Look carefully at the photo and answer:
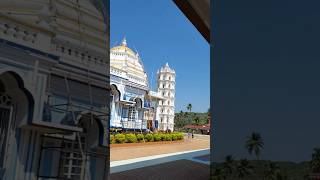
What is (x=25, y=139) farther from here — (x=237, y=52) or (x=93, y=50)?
(x=237, y=52)

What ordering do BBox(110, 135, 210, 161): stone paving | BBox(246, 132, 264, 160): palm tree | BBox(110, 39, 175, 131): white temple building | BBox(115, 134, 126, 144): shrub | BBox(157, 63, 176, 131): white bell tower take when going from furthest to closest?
1. BBox(157, 63, 176, 131): white bell tower
2. BBox(110, 39, 175, 131): white temple building
3. BBox(115, 134, 126, 144): shrub
4. BBox(110, 135, 210, 161): stone paving
5. BBox(246, 132, 264, 160): palm tree

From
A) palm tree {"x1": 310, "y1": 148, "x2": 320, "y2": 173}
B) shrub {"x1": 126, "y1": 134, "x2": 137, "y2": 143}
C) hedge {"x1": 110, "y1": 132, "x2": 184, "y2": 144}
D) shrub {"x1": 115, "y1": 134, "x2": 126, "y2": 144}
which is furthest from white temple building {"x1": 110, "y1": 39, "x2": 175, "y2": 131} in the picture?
palm tree {"x1": 310, "y1": 148, "x2": 320, "y2": 173}

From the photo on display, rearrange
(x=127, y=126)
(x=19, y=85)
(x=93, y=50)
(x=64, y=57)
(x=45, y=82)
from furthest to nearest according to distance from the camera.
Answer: (x=127, y=126) → (x=93, y=50) → (x=64, y=57) → (x=45, y=82) → (x=19, y=85)

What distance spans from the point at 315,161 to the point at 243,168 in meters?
0.38

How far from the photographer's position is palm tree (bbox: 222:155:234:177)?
1.85 meters

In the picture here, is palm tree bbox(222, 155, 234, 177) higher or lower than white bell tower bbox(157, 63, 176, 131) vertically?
lower

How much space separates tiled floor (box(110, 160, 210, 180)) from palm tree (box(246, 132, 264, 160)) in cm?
43

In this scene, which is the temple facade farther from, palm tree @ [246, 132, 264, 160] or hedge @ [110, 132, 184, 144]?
hedge @ [110, 132, 184, 144]

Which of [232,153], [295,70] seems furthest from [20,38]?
[295,70]

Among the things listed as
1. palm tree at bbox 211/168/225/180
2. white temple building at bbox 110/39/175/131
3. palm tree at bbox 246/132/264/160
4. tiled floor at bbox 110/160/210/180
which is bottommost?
tiled floor at bbox 110/160/210/180

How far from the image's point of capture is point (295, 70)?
71.3 inches

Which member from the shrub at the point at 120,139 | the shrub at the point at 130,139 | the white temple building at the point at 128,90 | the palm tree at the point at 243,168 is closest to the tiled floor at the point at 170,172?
the palm tree at the point at 243,168

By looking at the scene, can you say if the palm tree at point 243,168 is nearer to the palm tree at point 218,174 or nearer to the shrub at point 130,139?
the palm tree at point 218,174

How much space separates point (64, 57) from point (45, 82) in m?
0.27
